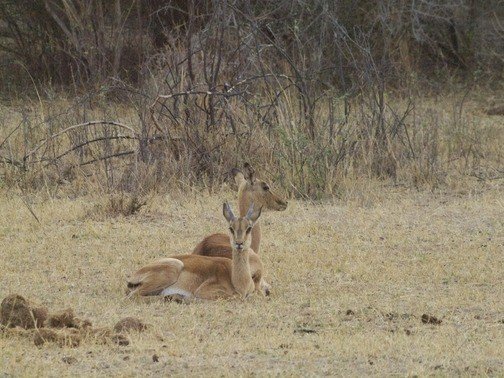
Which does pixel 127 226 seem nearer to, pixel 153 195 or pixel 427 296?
pixel 153 195

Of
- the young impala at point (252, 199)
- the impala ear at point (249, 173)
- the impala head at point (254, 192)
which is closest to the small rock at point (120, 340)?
the young impala at point (252, 199)

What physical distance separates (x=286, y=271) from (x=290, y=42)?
9.65 metres

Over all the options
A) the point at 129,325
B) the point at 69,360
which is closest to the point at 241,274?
the point at 129,325

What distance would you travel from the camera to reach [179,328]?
287 inches

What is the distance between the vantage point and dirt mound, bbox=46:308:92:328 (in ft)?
22.9

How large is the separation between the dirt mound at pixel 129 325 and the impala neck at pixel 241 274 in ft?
4.08

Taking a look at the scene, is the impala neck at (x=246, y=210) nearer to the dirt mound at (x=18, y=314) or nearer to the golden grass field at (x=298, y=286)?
the golden grass field at (x=298, y=286)

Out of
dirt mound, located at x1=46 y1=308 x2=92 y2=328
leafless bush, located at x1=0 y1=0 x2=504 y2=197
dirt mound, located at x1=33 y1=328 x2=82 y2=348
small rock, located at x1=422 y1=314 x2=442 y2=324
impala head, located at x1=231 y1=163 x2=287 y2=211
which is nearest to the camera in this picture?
dirt mound, located at x1=33 y1=328 x2=82 y2=348

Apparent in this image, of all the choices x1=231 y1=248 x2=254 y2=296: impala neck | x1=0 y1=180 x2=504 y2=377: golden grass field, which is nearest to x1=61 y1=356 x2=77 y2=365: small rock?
x1=0 y1=180 x2=504 y2=377: golden grass field

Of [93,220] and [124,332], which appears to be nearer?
[124,332]

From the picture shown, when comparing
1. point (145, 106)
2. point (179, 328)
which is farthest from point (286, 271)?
point (145, 106)

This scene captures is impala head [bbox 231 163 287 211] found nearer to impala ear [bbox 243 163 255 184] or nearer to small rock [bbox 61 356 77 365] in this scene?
impala ear [bbox 243 163 255 184]

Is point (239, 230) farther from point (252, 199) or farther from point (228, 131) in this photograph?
point (228, 131)

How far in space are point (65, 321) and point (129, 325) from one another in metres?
0.38
